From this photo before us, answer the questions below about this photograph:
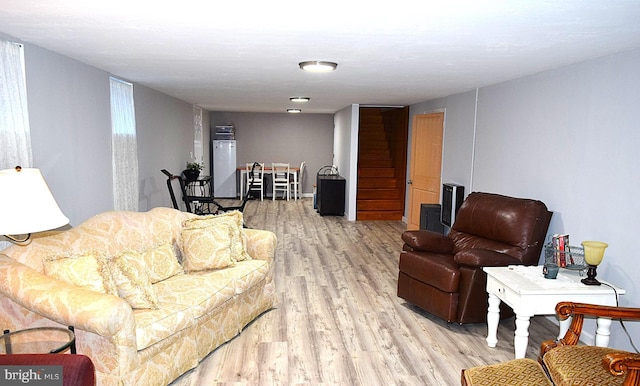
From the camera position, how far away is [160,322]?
256 cm

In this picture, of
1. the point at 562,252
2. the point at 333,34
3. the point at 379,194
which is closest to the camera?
the point at 333,34

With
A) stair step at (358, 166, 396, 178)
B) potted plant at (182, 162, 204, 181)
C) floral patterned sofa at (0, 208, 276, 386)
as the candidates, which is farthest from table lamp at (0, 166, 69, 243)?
stair step at (358, 166, 396, 178)

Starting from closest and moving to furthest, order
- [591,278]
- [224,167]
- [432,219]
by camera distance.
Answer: [591,278]
[432,219]
[224,167]

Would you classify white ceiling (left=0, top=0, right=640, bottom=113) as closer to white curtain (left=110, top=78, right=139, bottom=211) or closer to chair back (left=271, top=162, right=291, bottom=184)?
white curtain (left=110, top=78, right=139, bottom=211)

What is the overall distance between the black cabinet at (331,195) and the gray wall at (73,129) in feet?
12.9

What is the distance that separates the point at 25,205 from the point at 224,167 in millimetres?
9233

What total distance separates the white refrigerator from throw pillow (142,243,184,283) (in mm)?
7787

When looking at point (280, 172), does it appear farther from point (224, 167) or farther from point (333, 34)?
point (333, 34)

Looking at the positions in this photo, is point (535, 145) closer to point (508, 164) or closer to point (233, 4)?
point (508, 164)

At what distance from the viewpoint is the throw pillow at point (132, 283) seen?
269 centimetres

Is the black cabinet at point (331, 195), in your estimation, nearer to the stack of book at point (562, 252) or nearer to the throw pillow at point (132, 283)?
the stack of book at point (562, 252)

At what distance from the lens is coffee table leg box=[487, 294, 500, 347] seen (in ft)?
10.6

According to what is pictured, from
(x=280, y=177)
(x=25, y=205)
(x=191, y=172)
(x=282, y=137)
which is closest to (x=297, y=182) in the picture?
(x=280, y=177)

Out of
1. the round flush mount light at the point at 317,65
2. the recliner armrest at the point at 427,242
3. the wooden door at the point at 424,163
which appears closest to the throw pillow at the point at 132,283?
the round flush mount light at the point at 317,65
